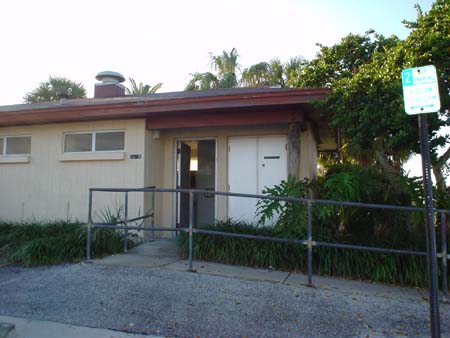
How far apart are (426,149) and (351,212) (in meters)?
3.55

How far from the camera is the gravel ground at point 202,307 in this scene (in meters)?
3.79

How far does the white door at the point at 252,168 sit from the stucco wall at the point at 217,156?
0.14m

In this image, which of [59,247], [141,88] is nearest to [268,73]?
[141,88]

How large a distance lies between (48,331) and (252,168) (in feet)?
17.7

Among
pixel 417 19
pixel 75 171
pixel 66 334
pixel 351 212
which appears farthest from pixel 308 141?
pixel 66 334

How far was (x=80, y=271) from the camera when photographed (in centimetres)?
553

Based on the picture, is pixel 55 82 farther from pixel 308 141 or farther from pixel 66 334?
pixel 66 334

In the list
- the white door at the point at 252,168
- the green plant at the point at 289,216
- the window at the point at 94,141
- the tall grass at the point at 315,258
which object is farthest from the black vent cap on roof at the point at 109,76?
the green plant at the point at 289,216

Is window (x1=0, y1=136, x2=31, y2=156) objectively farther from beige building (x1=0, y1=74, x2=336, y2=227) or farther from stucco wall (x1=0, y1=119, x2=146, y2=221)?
stucco wall (x1=0, y1=119, x2=146, y2=221)

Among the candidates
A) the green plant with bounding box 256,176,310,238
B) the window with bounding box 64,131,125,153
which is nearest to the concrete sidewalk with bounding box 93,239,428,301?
the green plant with bounding box 256,176,310,238

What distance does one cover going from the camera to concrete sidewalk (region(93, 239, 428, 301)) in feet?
16.2

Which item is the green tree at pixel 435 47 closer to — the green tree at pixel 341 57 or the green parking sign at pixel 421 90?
the green parking sign at pixel 421 90

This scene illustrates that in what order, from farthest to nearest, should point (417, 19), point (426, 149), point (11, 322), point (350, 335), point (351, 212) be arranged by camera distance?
point (351, 212) < point (417, 19) < point (11, 322) < point (350, 335) < point (426, 149)

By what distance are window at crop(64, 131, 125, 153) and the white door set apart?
8.62 feet
